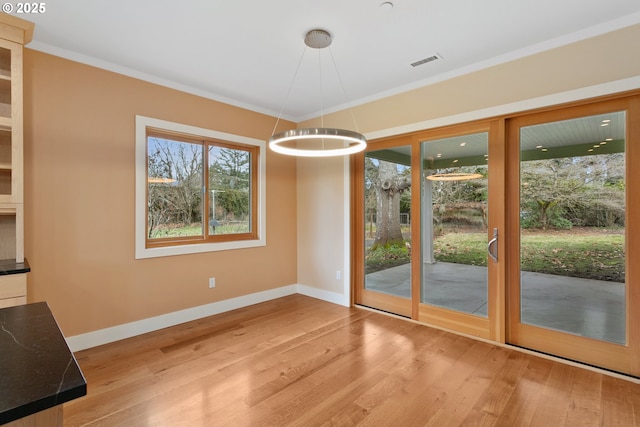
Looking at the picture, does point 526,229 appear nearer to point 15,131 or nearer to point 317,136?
point 317,136

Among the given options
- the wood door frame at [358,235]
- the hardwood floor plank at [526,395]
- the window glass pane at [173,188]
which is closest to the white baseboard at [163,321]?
the wood door frame at [358,235]

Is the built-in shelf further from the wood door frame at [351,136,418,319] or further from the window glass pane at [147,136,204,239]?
the wood door frame at [351,136,418,319]

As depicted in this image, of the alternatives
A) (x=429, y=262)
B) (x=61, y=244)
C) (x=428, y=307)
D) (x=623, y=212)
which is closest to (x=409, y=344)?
(x=428, y=307)

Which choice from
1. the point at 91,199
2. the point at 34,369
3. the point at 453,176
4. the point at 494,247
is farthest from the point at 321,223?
the point at 34,369

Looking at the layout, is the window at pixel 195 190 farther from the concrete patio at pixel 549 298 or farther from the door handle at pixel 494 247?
the door handle at pixel 494 247

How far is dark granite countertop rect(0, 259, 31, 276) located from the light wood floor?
38.0 inches

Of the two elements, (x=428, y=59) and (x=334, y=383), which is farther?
(x=428, y=59)

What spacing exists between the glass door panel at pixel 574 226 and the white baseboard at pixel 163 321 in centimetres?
273

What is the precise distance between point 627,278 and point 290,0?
331 cm

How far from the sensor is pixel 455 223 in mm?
3301

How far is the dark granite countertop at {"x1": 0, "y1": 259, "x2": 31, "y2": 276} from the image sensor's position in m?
2.04

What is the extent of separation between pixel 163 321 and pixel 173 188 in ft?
4.92

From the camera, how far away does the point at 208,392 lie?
2.21 m

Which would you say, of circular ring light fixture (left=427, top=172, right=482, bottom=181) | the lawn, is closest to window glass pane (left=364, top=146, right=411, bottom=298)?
circular ring light fixture (left=427, top=172, right=482, bottom=181)
